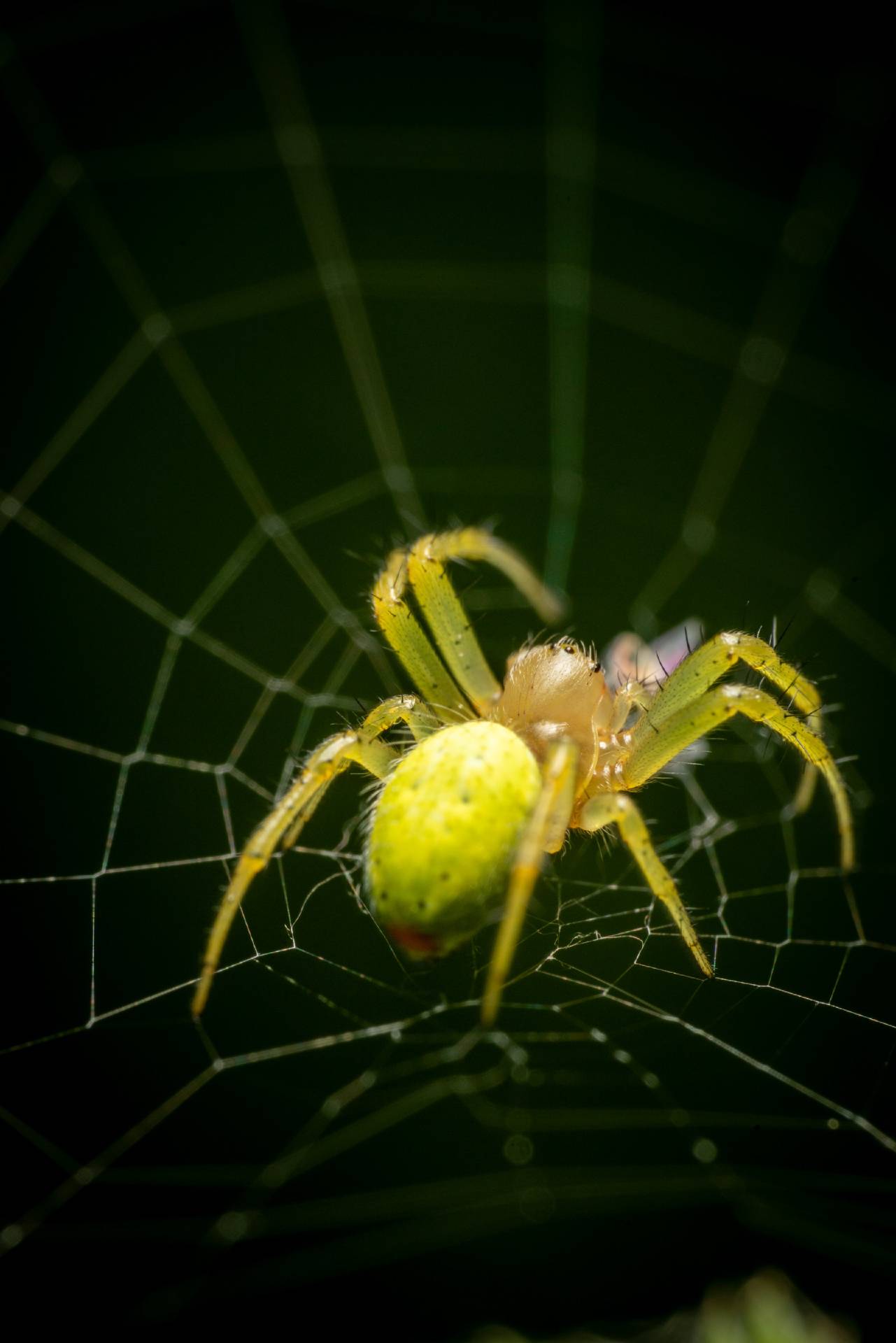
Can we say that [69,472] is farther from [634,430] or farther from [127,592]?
[634,430]

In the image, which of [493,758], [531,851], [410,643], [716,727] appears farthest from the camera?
[410,643]

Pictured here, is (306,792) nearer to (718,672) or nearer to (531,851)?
(531,851)

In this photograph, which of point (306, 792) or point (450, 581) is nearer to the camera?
point (306, 792)

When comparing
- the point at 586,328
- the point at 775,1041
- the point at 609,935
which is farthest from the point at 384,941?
the point at 586,328

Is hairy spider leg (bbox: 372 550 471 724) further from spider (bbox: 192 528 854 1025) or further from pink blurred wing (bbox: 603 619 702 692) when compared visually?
pink blurred wing (bbox: 603 619 702 692)

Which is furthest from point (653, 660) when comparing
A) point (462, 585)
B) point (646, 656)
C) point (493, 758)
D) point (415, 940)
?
point (415, 940)

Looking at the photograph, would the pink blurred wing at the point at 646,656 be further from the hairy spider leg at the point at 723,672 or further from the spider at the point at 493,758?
the hairy spider leg at the point at 723,672

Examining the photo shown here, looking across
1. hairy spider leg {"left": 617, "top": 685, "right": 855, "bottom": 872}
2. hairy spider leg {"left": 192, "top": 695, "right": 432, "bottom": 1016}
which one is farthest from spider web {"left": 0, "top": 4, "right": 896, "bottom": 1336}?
hairy spider leg {"left": 617, "top": 685, "right": 855, "bottom": 872}
